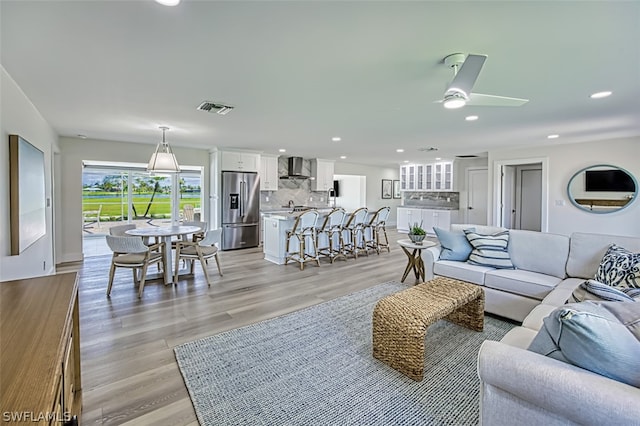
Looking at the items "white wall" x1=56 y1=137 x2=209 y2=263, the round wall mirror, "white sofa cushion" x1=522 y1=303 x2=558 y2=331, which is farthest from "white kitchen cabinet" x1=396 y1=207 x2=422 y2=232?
"white wall" x1=56 y1=137 x2=209 y2=263

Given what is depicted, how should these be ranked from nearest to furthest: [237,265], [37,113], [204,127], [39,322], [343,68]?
[39,322], [343,68], [37,113], [204,127], [237,265]

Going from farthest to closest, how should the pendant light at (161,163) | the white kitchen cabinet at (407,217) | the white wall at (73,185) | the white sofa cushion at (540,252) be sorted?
1. the white kitchen cabinet at (407,217)
2. the white wall at (73,185)
3. the pendant light at (161,163)
4. the white sofa cushion at (540,252)

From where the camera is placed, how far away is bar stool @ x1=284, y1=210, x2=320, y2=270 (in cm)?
538

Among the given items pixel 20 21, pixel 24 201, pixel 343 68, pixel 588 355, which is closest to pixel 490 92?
pixel 343 68

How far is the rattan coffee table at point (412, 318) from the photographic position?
2.12 meters

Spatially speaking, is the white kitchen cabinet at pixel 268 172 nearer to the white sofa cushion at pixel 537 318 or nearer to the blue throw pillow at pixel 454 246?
the blue throw pillow at pixel 454 246

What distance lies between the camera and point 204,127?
459 cm

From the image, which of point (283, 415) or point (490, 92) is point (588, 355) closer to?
point (283, 415)

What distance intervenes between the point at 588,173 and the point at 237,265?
675 cm

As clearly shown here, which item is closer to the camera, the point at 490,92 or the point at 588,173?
the point at 490,92

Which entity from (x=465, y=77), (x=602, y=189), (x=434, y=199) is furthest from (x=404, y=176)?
(x=465, y=77)

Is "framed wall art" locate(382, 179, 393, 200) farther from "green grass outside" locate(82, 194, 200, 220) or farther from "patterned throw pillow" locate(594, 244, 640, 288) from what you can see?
"patterned throw pillow" locate(594, 244, 640, 288)

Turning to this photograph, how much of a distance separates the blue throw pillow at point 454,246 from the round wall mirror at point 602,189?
143 inches

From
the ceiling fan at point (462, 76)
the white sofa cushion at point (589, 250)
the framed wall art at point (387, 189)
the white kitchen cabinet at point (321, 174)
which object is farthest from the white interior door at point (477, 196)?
the ceiling fan at point (462, 76)
